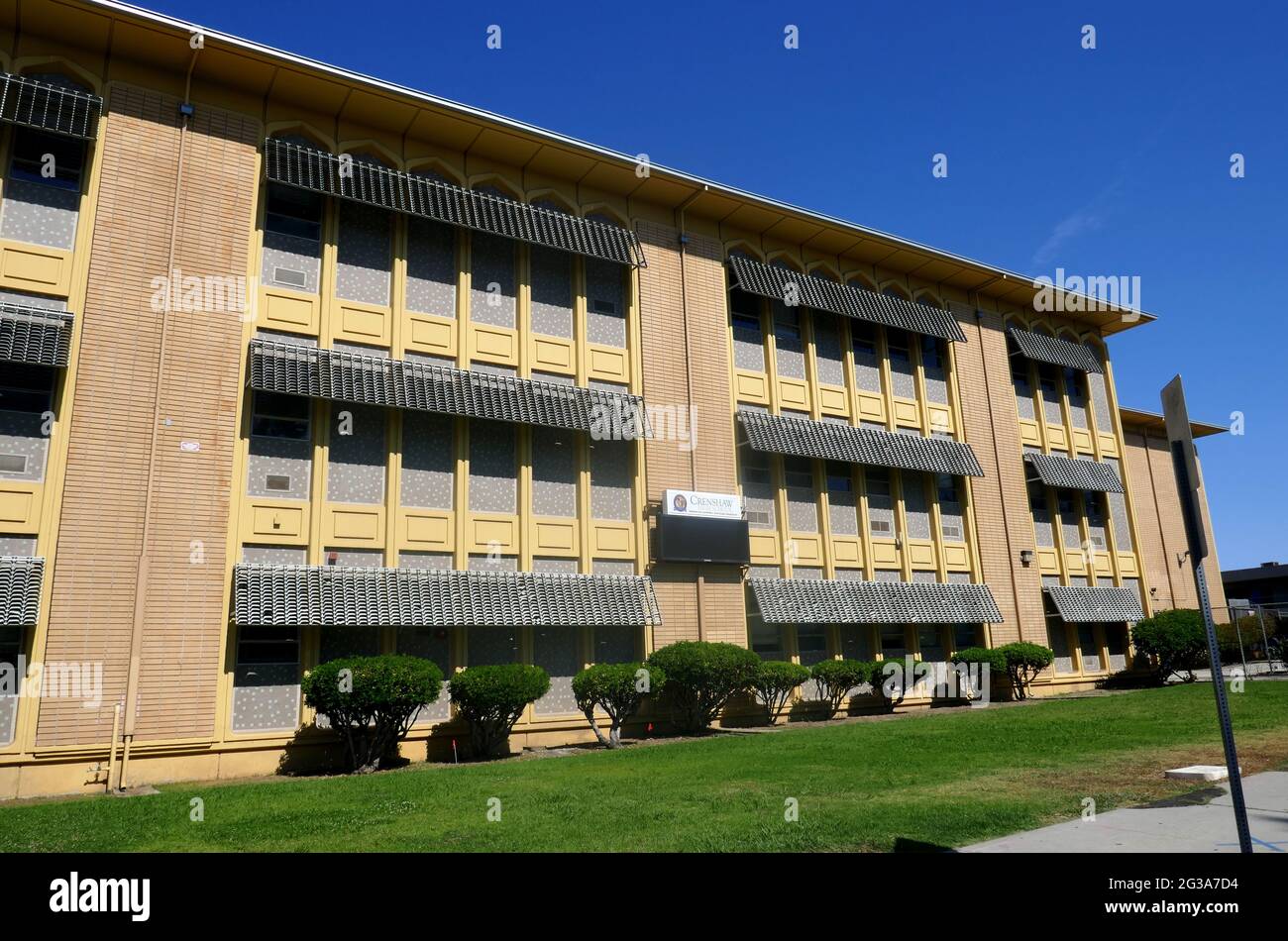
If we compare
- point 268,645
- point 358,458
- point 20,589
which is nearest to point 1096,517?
point 358,458

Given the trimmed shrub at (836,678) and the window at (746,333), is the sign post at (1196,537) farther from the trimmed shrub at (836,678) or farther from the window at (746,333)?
the window at (746,333)

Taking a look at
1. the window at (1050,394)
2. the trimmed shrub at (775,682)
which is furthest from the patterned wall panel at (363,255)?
the window at (1050,394)

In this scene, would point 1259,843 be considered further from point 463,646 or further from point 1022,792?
point 463,646

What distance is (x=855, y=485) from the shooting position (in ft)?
83.7

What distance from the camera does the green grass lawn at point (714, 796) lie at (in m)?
7.65

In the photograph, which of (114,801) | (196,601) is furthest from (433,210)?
(114,801)

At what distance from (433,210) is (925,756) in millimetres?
14443

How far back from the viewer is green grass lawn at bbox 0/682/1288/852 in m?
7.65

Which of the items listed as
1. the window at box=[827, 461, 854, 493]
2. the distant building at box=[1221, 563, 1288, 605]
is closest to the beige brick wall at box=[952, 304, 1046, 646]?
the window at box=[827, 461, 854, 493]

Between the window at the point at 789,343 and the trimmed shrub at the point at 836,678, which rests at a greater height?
the window at the point at 789,343

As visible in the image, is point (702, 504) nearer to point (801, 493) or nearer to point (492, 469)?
point (801, 493)

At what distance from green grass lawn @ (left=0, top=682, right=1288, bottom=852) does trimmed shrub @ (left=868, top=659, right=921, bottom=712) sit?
276 inches

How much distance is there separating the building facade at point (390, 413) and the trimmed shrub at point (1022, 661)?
1.01 m

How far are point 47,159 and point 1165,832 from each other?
19.5 metres
